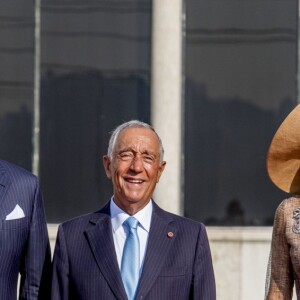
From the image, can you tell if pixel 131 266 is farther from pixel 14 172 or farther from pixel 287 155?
pixel 287 155

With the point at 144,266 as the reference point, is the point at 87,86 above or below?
above

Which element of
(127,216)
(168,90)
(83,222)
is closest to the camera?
(127,216)

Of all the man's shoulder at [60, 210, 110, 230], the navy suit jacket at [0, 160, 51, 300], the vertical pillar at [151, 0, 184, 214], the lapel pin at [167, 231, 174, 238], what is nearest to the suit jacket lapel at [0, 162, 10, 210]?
the navy suit jacket at [0, 160, 51, 300]

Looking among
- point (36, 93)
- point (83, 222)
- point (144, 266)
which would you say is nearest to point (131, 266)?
point (144, 266)

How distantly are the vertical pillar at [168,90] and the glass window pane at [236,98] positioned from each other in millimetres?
122

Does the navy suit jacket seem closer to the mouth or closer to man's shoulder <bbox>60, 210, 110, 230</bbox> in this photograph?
man's shoulder <bbox>60, 210, 110, 230</bbox>

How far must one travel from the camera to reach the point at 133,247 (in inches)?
196

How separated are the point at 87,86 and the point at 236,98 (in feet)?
4.58

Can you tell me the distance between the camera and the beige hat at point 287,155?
5148 mm

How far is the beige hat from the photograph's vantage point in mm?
5148

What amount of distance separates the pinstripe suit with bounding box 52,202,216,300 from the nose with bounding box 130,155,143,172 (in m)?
0.27

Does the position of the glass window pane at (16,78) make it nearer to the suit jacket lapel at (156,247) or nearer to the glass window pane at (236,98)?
the glass window pane at (236,98)

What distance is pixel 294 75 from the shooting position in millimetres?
10836

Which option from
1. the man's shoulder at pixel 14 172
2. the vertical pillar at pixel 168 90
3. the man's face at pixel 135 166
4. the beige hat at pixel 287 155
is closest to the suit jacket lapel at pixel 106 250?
the man's face at pixel 135 166
